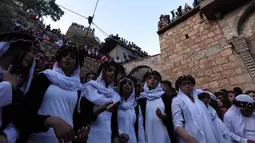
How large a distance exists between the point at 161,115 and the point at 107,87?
2.47 ft

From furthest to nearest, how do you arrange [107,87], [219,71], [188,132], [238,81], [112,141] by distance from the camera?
[219,71] < [238,81] < [107,87] < [188,132] < [112,141]

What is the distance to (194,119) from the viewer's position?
2.00 m

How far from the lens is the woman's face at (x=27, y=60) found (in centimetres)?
125

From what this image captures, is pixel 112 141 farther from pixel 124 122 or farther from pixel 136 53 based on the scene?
pixel 136 53

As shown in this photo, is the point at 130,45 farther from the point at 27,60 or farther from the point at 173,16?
the point at 27,60

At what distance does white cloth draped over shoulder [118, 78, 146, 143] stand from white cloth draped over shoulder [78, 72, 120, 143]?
23 centimetres

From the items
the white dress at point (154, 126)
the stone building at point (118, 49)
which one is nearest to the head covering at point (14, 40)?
the white dress at point (154, 126)

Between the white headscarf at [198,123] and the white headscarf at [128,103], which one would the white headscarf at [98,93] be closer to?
the white headscarf at [128,103]

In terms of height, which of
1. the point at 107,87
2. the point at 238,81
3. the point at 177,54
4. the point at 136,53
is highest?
the point at 136,53

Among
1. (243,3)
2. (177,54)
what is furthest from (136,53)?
(243,3)

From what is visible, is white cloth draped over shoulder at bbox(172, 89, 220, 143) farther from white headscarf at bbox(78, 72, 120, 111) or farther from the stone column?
the stone column

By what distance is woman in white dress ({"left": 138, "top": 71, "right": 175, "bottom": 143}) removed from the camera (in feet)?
6.95

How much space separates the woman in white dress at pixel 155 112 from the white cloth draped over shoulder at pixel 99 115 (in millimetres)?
584

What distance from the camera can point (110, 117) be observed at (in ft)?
6.30
